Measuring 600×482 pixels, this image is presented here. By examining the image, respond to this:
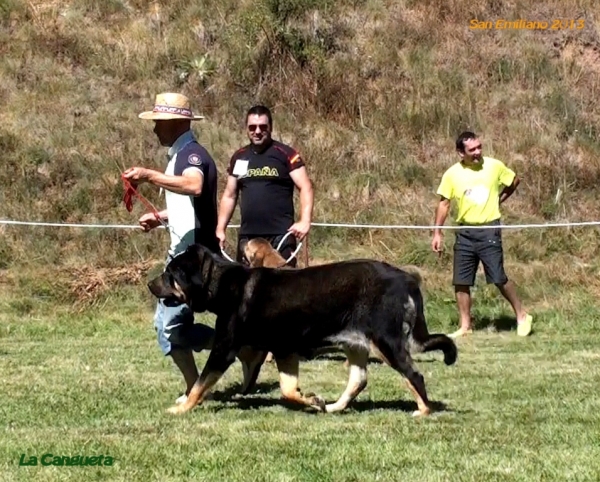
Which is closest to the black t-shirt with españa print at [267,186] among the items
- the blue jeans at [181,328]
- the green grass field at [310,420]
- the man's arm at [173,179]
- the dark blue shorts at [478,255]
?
the green grass field at [310,420]

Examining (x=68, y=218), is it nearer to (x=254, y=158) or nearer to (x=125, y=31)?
(x=125, y=31)

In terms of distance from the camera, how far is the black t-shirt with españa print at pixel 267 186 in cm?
819

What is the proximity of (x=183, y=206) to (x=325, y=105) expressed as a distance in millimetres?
10642

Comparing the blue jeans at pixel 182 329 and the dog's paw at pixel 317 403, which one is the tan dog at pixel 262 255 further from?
the dog's paw at pixel 317 403

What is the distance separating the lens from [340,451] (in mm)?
5461

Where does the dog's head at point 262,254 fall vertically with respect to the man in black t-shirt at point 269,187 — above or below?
below

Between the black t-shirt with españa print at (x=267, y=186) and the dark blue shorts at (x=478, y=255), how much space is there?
365 cm

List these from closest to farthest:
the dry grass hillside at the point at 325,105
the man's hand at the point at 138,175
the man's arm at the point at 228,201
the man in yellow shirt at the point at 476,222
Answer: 1. the man's hand at the point at 138,175
2. the man's arm at the point at 228,201
3. the man in yellow shirt at the point at 476,222
4. the dry grass hillside at the point at 325,105

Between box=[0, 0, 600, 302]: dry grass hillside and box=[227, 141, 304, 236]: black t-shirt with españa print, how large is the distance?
224 inches

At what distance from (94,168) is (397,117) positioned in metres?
4.92

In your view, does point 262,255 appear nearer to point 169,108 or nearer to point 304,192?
point 304,192

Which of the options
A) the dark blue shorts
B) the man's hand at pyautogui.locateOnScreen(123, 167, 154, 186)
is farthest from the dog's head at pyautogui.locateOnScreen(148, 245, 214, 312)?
the dark blue shorts

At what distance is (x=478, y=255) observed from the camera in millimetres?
11516

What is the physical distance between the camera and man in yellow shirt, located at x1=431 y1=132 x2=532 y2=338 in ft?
37.3
